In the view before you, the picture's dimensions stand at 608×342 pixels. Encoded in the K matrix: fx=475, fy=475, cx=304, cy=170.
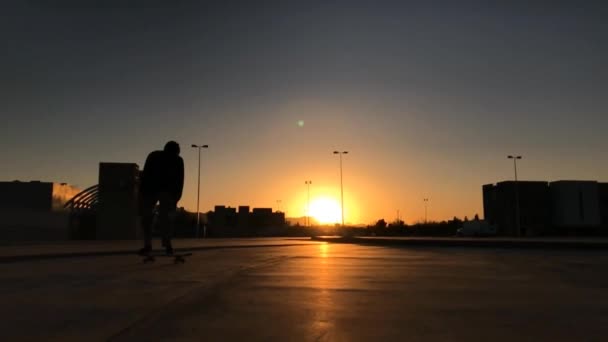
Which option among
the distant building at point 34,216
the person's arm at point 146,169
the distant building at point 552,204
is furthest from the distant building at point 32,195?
the distant building at point 552,204

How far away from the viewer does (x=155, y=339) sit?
122 inches

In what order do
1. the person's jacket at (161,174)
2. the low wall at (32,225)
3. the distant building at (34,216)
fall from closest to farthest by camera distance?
the person's jacket at (161,174), the low wall at (32,225), the distant building at (34,216)

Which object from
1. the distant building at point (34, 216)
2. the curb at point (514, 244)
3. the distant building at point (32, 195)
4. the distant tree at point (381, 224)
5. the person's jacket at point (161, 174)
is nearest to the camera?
the person's jacket at point (161, 174)

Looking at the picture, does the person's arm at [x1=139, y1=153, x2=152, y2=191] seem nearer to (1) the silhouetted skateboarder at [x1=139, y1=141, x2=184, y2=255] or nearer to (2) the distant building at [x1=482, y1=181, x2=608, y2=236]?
(1) the silhouetted skateboarder at [x1=139, y1=141, x2=184, y2=255]

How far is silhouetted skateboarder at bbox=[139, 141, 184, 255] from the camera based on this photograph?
27.2 ft

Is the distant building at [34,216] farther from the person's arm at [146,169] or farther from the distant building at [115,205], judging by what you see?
the person's arm at [146,169]

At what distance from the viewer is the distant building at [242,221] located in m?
111

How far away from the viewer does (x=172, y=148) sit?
8562 mm

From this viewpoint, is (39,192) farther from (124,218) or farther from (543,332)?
(543,332)

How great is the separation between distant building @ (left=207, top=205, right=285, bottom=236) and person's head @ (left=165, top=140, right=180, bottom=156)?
99.4m

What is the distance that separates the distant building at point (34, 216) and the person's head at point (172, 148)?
123 ft

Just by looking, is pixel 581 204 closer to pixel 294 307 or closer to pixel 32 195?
pixel 32 195

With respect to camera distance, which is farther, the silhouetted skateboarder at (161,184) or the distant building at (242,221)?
the distant building at (242,221)

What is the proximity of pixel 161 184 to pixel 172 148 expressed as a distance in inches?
27.5
